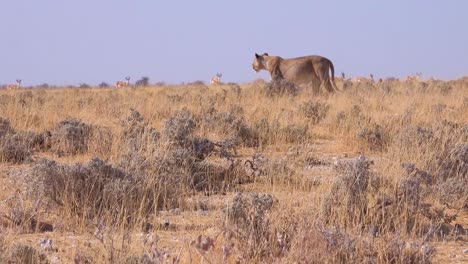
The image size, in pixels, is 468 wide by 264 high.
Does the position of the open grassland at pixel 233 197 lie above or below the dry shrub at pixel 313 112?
below

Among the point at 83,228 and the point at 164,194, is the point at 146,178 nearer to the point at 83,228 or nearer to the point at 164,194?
the point at 164,194

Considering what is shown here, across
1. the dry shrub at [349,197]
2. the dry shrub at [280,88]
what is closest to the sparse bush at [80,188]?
the dry shrub at [349,197]

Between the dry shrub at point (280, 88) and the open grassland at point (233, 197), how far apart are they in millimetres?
9993

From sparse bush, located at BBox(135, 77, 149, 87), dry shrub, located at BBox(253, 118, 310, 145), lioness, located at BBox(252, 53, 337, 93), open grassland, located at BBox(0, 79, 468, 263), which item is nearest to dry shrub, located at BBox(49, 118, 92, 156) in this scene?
Answer: open grassland, located at BBox(0, 79, 468, 263)

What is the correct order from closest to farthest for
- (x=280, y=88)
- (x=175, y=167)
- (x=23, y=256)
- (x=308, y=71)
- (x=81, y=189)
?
(x=23, y=256) → (x=81, y=189) → (x=175, y=167) → (x=280, y=88) → (x=308, y=71)

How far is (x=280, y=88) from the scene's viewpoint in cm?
2341

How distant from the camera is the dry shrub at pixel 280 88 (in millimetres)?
22734

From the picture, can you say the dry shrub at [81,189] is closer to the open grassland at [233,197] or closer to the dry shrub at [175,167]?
the open grassland at [233,197]

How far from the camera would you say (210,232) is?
573cm

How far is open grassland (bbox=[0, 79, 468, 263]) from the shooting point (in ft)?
15.5

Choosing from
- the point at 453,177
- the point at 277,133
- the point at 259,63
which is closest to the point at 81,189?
the point at 453,177

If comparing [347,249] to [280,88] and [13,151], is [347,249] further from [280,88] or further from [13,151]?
[280,88]

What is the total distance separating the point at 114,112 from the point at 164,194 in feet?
33.3

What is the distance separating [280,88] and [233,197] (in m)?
17.8
